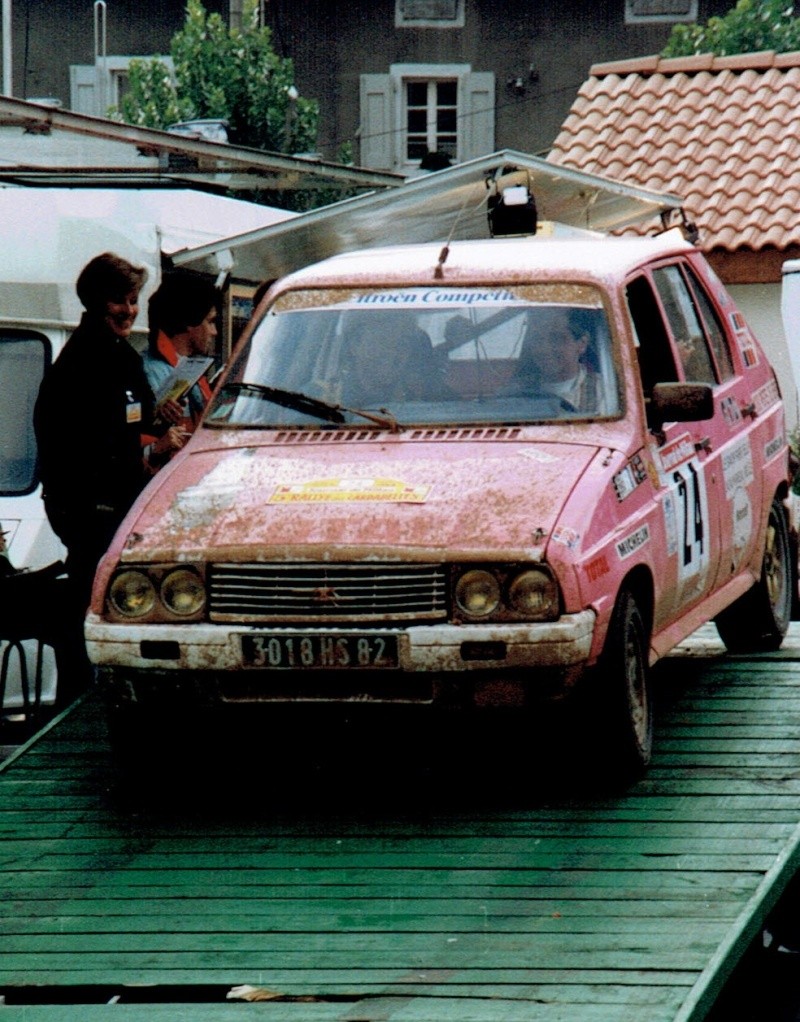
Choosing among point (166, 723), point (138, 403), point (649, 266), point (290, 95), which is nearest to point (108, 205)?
point (138, 403)

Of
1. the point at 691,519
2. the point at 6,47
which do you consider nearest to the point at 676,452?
the point at 691,519

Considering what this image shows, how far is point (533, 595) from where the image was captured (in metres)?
6.52

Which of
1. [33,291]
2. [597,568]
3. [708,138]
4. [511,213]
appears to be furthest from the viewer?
[708,138]

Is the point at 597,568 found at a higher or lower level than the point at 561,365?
lower

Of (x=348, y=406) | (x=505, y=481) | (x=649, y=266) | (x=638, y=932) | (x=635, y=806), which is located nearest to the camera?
(x=638, y=932)

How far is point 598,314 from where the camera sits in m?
7.73

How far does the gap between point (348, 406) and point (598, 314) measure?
39.5 inches

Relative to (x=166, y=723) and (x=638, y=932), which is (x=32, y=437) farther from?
(x=638, y=932)

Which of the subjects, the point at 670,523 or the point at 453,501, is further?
the point at 670,523

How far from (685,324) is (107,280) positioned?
238 cm

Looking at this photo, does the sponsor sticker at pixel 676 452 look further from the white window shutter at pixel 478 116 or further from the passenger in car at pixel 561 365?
the white window shutter at pixel 478 116

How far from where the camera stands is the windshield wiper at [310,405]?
294 inches

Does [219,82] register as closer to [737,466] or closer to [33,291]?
[33,291]

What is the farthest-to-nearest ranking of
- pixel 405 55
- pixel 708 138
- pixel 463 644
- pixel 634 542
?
pixel 405 55 → pixel 708 138 → pixel 634 542 → pixel 463 644
